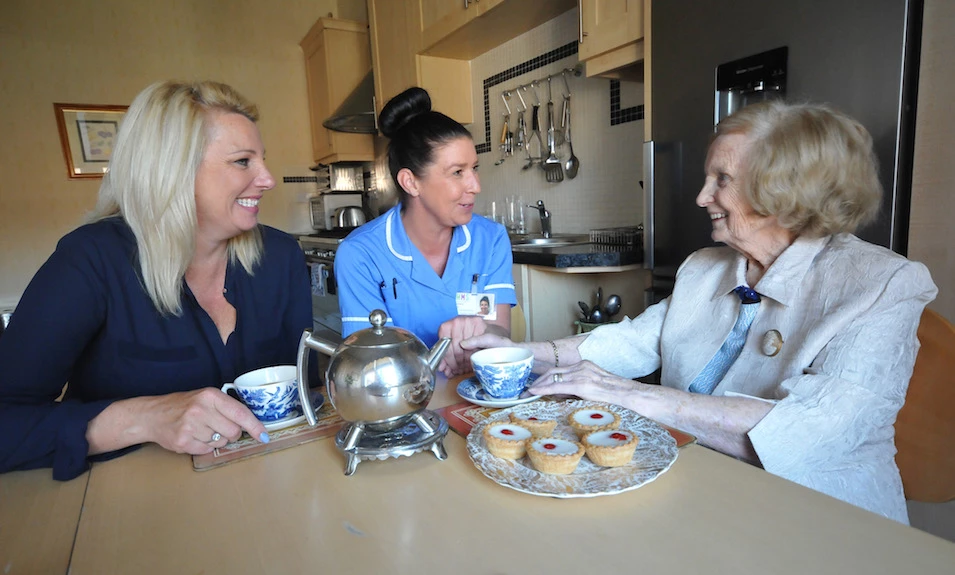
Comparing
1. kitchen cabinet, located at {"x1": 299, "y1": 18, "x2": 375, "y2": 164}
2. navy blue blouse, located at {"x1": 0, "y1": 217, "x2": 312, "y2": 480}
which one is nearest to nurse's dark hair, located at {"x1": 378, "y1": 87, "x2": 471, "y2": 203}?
navy blue blouse, located at {"x1": 0, "y1": 217, "x2": 312, "y2": 480}

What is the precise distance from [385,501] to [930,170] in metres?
1.38

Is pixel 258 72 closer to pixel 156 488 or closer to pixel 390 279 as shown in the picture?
pixel 390 279

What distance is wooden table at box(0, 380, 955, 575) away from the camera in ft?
1.74

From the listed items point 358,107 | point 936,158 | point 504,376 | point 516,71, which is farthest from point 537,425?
point 358,107

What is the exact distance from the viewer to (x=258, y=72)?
4.87 meters

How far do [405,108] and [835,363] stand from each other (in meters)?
1.35

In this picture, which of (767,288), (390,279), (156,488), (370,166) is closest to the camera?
(156,488)

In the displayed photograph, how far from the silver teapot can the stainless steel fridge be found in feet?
3.69

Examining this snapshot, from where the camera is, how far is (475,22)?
2760 millimetres

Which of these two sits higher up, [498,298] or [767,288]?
[767,288]

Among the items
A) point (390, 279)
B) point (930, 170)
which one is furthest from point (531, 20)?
point (930, 170)

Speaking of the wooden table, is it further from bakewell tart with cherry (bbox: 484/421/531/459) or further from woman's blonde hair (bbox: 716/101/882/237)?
woman's blonde hair (bbox: 716/101/882/237)

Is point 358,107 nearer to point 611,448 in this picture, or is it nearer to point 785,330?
point 785,330

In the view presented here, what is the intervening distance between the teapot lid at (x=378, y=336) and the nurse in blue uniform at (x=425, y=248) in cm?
76
